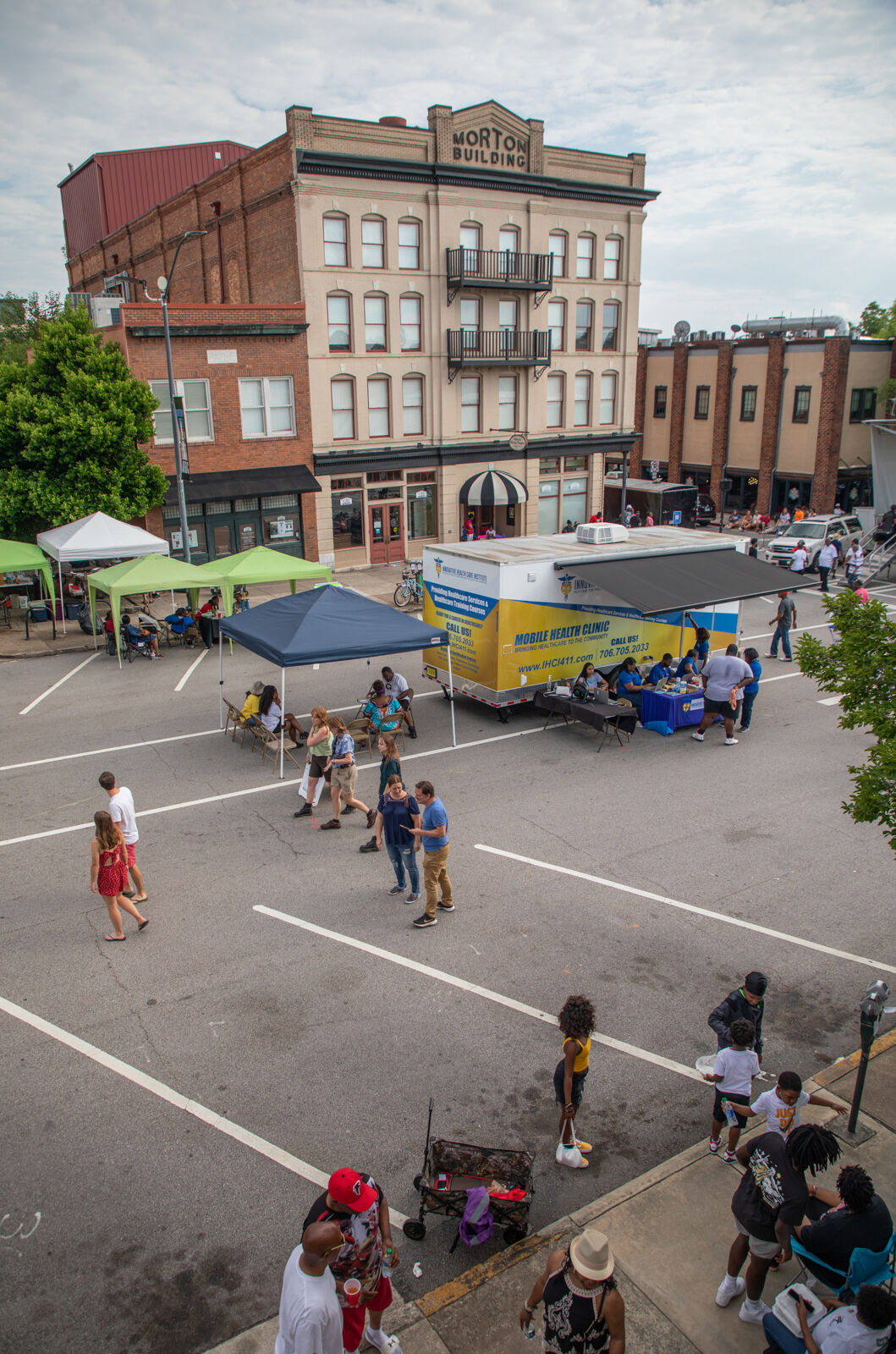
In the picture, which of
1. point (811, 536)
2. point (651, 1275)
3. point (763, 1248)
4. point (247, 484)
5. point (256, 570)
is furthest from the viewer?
point (811, 536)

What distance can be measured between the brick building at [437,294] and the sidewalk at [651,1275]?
88.9 feet

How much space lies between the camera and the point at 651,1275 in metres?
5.38

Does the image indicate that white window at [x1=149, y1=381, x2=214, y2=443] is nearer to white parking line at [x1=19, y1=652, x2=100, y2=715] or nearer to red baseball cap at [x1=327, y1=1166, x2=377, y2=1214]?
white parking line at [x1=19, y1=652, x2=100, y2=715]

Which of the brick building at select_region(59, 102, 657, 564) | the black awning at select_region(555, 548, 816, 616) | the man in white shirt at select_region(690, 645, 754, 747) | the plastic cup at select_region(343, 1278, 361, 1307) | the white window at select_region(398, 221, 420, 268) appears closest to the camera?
the plastic cup at select_region(343, 1278, 361, 1307)

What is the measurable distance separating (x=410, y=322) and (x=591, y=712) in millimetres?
21873

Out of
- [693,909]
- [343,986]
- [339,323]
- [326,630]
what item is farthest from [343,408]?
[343,986]

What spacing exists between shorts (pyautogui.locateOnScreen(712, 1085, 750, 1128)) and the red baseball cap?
9.21 ft

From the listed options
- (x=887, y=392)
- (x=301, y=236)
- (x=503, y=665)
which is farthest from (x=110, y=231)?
(x=503, y=665)

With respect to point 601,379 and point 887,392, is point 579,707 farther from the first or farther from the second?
point 887,392

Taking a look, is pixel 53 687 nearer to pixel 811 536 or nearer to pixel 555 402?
pixel 555 402

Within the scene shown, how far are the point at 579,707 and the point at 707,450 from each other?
3464 cm

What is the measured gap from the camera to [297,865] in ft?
36.1

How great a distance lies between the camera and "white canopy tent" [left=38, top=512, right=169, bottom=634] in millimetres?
21812

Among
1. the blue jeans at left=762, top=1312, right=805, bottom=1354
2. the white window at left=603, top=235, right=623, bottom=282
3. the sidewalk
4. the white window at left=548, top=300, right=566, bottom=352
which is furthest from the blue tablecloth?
the white window at left=603, top=235, right=623, bottom=282
